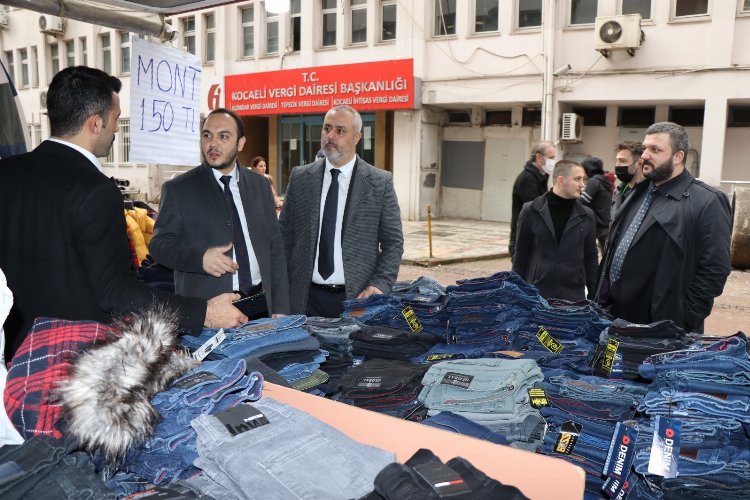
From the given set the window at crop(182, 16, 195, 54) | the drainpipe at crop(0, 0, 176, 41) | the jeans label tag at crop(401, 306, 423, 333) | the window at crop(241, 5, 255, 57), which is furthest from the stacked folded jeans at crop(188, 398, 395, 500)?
the window at crop(182, 16, 195, 54)

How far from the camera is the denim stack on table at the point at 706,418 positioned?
1.78m

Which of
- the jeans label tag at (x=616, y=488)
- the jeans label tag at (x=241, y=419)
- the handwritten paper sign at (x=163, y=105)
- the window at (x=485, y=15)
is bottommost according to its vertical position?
the jeans label tag at (x=616, y=488)

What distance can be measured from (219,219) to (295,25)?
55.7ft

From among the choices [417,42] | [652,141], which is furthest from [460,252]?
[652,141]

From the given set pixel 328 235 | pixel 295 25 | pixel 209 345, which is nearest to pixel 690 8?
pixel 295 25

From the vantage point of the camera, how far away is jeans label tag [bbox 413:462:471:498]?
3.65 feet

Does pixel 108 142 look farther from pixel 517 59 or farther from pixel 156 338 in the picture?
pixel 517 59

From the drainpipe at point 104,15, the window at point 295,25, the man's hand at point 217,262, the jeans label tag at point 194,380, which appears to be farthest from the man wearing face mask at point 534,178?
the window at point 295,25

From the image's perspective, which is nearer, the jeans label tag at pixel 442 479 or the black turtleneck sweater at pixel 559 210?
the jeans label tag at pixel 442 479

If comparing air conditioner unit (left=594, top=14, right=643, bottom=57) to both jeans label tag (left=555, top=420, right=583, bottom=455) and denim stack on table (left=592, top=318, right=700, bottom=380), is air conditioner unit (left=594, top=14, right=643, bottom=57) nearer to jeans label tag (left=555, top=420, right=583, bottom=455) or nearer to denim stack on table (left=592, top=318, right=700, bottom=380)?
denim stack on table (left=592, top=318, right=700, bottom=380)

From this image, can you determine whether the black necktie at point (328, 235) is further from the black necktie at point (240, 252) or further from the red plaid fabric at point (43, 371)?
the red plaid fabric at point (43, 371)

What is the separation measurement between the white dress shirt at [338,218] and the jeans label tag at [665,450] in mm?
2246

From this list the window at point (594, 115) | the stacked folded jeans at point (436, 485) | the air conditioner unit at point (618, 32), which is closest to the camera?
the stacked folded jeans at point (436, 485)

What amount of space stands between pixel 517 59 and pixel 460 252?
19.5 feet
